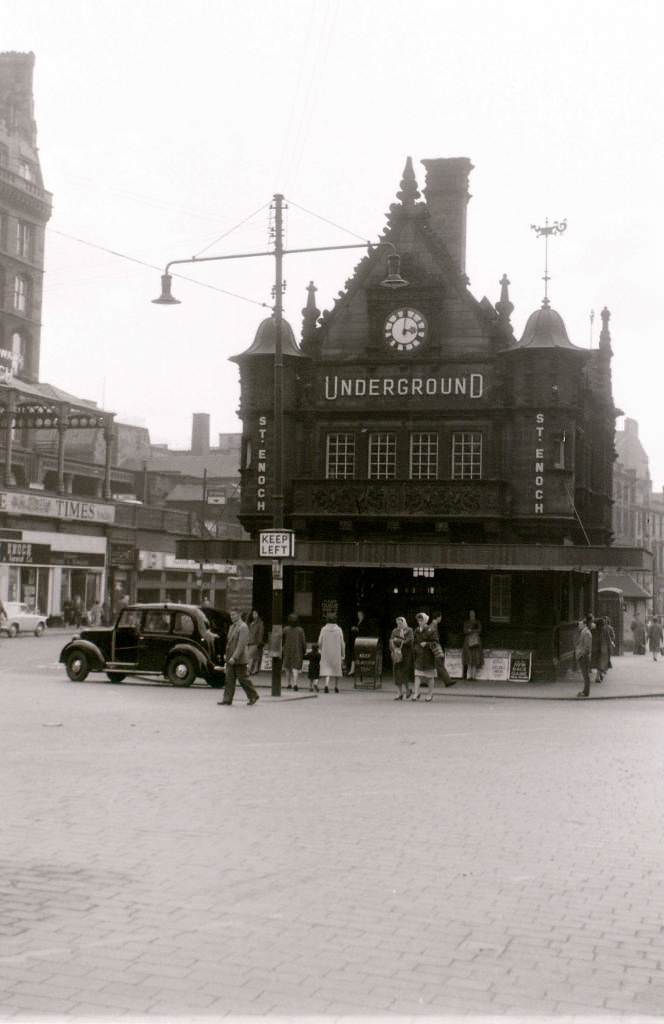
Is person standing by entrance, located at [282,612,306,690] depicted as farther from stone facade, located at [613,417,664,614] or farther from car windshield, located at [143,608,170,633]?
stone facade, located at [613,417,664,614]

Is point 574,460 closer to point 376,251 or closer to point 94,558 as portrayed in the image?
point 376,251

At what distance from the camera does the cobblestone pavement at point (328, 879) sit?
599 cm

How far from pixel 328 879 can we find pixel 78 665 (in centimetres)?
2116

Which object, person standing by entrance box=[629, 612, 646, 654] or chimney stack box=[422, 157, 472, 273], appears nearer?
chimney stack box=[422, 157, 472, 273]

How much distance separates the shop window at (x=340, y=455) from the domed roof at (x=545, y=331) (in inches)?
223

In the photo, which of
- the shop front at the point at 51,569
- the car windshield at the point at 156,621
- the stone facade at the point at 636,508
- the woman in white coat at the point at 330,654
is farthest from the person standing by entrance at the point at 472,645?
the stone facade at the point at 636,508

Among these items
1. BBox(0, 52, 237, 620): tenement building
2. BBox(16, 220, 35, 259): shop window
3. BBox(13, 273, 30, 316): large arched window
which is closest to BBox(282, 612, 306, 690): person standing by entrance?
BBox(0, 52, 237, 620): tenement building

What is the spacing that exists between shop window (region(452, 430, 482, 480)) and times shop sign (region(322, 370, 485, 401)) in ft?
3.70

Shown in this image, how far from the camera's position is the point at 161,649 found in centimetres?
2816

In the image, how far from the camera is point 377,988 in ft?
19.8

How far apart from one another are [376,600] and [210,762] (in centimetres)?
2187

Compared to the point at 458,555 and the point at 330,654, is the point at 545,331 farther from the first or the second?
the point at 330,654

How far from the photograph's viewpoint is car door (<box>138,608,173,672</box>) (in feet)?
92.3

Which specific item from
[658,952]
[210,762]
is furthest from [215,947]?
[210,762]
